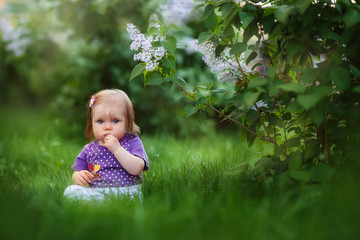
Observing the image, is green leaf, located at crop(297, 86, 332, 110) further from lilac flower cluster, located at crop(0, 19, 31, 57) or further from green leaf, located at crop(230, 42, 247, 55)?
lilac flower cluster, located at crop(0, 19, 31, 57)

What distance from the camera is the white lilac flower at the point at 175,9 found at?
380cm

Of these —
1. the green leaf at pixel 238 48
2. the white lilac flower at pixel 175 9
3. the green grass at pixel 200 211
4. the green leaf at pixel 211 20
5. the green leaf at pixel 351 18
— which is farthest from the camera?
the white lilac flower at pixel 175 9

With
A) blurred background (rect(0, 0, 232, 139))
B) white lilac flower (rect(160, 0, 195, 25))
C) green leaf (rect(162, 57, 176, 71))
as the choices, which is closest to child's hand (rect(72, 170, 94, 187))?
green leaf (rect(162, 57, 176, 71))

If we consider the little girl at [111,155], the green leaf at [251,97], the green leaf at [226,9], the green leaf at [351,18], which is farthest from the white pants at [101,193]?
the green leaf at [351,18]

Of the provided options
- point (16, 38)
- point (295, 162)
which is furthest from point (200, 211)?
point (16, 38)

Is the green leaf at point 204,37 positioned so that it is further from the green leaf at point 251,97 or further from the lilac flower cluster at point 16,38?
the lilac flower cluster at point 16,38

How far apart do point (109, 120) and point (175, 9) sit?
1.94m

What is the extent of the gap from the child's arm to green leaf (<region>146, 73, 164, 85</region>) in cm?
Answer: 39

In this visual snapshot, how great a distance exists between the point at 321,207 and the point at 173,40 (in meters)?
0.99

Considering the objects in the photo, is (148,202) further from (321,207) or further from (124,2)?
(124,2)

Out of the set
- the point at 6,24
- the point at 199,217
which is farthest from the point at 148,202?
the point at 6,24

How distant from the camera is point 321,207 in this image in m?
1.59

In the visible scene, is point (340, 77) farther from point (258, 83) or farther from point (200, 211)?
point (200, 211)

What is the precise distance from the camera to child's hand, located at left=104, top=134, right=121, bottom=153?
2115 mm
